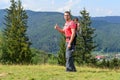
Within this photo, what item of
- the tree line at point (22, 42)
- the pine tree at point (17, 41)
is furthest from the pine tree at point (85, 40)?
the pine tree at point (17, 41)

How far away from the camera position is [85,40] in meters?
86.4

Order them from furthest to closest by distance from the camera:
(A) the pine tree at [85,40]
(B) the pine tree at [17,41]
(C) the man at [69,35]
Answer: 1. (A) the pine tree at [85,40]
2. (B) the pine tree at [17,41]
3. (C) the man at [69,35]

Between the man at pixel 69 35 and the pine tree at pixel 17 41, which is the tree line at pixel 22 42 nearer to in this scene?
the pine tree at pixel 17 41

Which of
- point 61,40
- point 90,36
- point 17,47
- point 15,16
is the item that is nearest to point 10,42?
point 17,47

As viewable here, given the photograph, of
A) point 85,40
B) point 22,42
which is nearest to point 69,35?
point 22,42

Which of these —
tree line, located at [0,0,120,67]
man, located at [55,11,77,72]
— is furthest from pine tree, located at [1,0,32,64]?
man, located at [55,11,77,72]

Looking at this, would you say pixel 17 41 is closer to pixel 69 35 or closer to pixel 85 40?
pixel 85 40

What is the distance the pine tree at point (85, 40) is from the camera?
→ 8149 cm

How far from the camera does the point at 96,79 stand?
13625 mm

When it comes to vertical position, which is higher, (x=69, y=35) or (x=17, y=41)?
(x=69, y=35)

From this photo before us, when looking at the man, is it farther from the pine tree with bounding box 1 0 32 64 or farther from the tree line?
the pine tree with bounding box 1 0 32 64

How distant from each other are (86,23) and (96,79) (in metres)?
74.5

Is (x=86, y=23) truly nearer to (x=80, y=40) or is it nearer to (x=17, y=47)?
(x=80, y=40)

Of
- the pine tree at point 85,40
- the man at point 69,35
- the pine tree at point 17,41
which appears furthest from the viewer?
the pine tree at point 85,40
